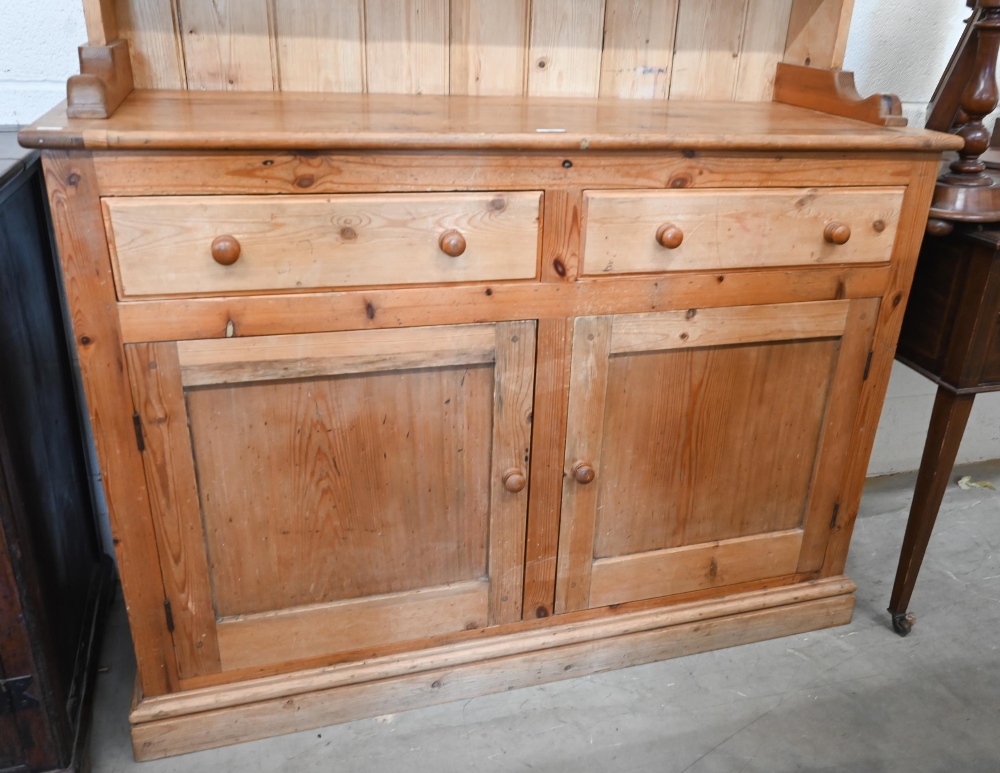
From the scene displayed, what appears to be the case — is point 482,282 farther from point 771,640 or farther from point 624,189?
point 771,640

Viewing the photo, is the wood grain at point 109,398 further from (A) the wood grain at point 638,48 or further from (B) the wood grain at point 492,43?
(A) the wood grain at point 638,48

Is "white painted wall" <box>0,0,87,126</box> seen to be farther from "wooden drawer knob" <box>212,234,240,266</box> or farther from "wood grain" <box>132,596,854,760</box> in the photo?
"wood grain" <box>132,596,854,760</box>

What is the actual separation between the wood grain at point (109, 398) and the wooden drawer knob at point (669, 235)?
769 mm

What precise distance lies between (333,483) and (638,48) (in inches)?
39.0

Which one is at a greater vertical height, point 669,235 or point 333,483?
point 669,235

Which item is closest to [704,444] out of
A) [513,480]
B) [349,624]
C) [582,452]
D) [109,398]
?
[582,452]

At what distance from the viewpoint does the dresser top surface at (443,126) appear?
1.04 metres

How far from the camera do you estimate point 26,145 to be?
39.0 inches

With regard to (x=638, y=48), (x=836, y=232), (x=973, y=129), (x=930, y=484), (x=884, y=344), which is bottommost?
(x=930, y=484)

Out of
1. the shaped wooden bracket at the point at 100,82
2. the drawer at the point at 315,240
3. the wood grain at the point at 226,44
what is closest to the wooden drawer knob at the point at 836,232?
the drawer at the point at 315,240

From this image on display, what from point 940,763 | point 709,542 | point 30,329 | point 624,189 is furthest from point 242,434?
point 940,763

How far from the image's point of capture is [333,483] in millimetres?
1288

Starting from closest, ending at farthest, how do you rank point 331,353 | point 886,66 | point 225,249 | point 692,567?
point 225,249 → point 331,353 → point 692,567 → point 886,66

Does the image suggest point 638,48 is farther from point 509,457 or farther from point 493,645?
point 493,645
